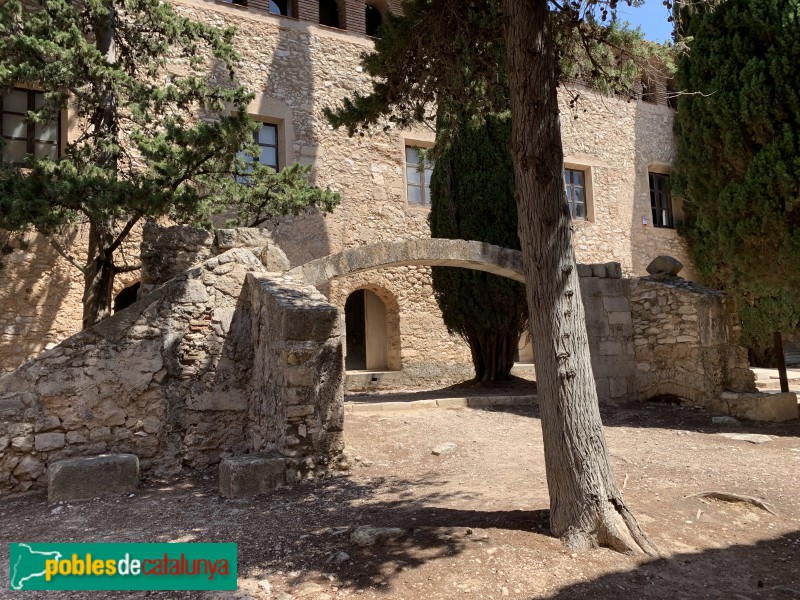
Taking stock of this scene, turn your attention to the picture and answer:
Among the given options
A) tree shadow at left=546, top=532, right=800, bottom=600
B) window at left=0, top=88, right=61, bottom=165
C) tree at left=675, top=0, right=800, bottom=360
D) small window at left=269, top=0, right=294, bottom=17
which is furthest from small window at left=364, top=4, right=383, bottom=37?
tree shadow at left=546, top=532, right=800, bottom=600

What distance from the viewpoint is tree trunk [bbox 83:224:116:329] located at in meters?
7.41

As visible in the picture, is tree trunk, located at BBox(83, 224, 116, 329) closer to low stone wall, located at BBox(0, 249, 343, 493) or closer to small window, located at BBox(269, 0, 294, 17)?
low stone wall, located at BBox(0, 249, 343, 493)

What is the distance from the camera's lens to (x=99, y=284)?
748 cm

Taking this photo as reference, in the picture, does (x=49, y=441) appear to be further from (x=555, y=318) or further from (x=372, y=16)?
(x=372, y=16)

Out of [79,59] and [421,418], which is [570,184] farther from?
[79,59]

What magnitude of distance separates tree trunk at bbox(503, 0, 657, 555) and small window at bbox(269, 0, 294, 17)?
9.06 metres

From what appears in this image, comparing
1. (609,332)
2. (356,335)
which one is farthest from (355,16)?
(609,332)

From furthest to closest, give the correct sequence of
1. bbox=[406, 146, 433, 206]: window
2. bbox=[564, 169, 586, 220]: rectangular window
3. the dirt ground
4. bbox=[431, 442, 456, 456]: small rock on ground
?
bbox=[564, 169, 586, 220]: rectangular window < bbox=[406, 146, 433, 206]: window < bbox=[431, 442, 456, 456]: small rock on ground < the dirt ground

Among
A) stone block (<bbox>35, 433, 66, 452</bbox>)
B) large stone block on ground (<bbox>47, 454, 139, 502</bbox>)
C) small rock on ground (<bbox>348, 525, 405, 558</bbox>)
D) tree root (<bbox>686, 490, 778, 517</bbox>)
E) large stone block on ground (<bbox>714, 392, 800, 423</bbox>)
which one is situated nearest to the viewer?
small rock on ground (<bbox>348, 525, 405, 558</bbox>)

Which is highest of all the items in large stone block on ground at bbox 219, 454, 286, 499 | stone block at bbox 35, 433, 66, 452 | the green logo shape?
stone block at bbox 35, 433, 66, 452

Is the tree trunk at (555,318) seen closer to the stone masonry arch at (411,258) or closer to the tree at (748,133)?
the stone masonry arch at (411,258)

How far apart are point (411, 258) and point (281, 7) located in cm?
683

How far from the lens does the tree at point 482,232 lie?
9.63m

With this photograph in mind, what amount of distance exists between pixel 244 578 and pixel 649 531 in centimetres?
223
